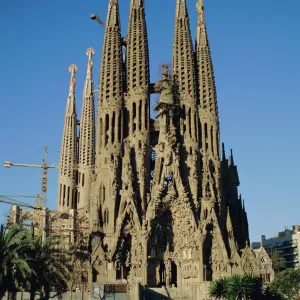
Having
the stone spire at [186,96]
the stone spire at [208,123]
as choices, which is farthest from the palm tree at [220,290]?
the stone spire at [208,123]

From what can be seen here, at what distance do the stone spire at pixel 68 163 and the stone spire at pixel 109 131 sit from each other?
19.3 metres

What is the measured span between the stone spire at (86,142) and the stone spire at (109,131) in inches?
535

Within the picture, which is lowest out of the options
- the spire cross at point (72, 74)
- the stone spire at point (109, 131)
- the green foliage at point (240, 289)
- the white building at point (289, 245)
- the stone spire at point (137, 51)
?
the green foliage at point (240, 289)

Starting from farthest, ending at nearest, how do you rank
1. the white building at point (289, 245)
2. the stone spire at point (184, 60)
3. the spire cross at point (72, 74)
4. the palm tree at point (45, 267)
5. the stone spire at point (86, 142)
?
A: the white building at point (289, 245) → the spire cross at point (72, 74) → the stone spire at point (86, 142) → the stone spire at point (184, 60) → the palm tree at point (45, 267)

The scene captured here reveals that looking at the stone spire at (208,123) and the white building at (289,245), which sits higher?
the stone spire at (208,123)

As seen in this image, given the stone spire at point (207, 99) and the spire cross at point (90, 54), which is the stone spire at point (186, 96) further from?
the spire cross at point (90, 54)

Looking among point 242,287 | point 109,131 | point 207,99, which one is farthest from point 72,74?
point 242,287

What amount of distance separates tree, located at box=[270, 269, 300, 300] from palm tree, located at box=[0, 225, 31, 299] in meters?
22.2

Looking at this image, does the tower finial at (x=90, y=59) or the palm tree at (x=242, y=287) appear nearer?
the palm tree at (x=242, y=287)

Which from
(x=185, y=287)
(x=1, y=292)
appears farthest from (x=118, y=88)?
(x=1, y=292)

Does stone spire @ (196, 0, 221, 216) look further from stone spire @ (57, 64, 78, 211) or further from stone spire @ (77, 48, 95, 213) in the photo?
stone spire @ (57, 64, 78, 211)

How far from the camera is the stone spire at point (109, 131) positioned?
57.9 meters

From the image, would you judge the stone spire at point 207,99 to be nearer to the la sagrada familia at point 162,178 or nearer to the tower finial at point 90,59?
the la sagrada familia at point 162,178

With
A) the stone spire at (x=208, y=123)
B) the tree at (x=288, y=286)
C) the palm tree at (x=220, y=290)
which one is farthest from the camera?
the stone spire at (x=208, y=123)
